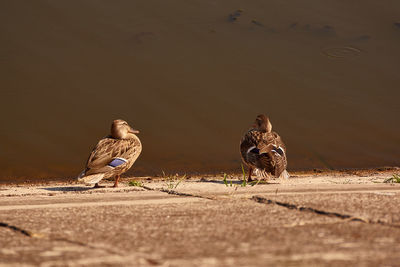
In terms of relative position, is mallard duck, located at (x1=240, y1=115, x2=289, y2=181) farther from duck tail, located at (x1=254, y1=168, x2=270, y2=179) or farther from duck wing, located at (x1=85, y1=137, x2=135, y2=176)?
duck wing, located at (x1=85, y1=137, x2=135, y2=176)

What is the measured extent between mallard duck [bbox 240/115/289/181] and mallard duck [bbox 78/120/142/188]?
147 cm

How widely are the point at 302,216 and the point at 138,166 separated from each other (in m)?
5.98

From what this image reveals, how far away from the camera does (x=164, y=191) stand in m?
5.49

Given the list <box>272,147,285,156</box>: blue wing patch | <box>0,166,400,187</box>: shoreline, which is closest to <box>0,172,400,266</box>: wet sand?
<box>272,147,285,156</box>: blue wing patch

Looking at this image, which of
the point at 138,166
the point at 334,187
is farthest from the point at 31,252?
the point at 138,166

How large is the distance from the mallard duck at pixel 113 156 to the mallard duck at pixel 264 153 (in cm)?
147

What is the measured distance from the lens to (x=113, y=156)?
8.08 m

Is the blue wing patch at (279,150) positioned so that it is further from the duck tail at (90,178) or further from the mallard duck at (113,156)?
the duck tail at (90,178)

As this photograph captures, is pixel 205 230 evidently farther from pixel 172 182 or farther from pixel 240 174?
pixel 240 174

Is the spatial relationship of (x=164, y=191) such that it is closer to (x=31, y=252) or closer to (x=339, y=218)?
(x=339, y=218)

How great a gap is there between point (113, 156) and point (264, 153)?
1881 millimetres

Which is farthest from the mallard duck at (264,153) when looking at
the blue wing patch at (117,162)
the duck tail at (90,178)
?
the duck tail at (90,178)

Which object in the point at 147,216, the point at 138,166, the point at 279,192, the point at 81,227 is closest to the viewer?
the point at 81,227

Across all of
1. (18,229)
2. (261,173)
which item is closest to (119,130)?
(261,173)
